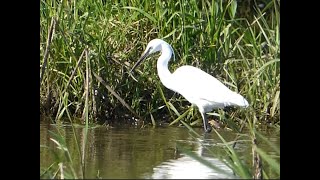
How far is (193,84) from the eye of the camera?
301 inches

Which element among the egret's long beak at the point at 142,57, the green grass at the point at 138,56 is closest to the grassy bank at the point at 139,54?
the green grass at the point at 138,56

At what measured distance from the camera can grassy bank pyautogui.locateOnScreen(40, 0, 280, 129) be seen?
7508mm

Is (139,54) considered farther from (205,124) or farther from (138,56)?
(205,124)

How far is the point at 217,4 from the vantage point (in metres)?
8.07

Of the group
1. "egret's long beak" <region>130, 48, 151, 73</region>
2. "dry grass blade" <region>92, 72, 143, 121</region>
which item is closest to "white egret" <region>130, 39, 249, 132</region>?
"egret's long beak" <region>130, 48, 151, 73</region>

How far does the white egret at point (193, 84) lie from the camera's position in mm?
7496

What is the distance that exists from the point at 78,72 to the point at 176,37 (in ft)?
3.65

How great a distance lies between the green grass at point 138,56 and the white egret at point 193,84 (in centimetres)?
13

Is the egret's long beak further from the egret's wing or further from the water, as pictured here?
the water

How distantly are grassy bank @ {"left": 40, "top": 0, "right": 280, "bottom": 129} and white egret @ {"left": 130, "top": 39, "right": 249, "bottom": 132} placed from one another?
0.15 meters

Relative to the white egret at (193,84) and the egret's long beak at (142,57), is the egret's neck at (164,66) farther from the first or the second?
the egret's long beak at (142,57)

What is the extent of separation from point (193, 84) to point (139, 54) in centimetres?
76
